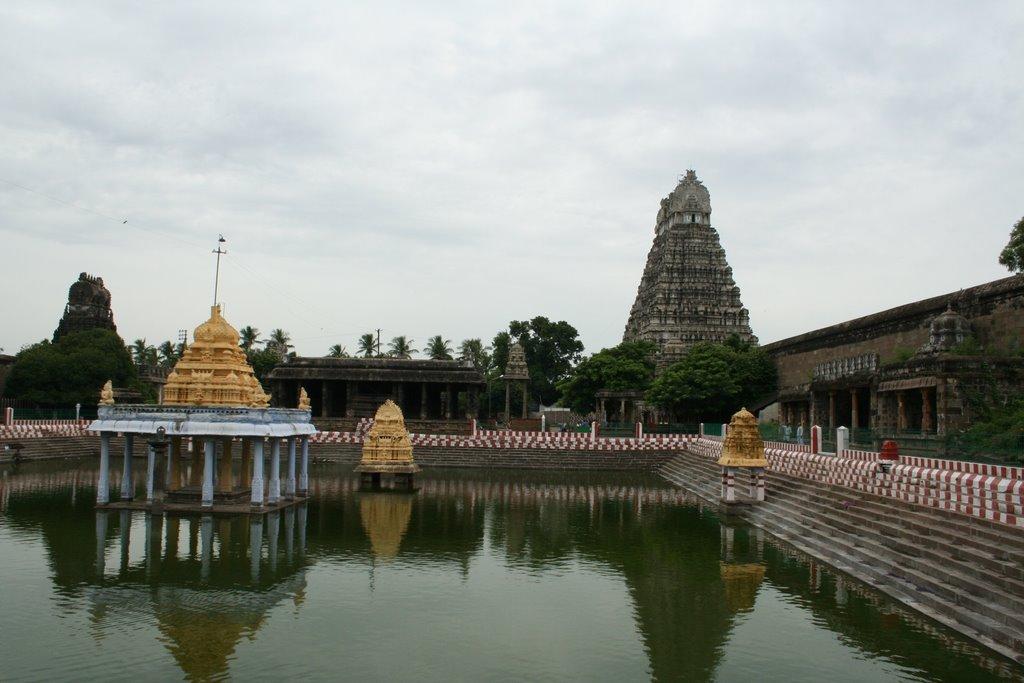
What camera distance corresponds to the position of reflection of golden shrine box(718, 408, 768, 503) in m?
21.5

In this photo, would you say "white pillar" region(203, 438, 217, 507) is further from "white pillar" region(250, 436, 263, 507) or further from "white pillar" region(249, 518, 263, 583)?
"white pillar" region(249, 518, 263, 583)

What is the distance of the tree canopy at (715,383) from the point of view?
147 feet

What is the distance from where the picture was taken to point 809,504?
18938mm

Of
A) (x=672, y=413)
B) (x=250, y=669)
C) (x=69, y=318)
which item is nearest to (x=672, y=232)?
(x=672, y=413)

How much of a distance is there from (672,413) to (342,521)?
34.9m

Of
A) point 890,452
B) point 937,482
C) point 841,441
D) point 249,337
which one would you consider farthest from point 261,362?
point 937,482

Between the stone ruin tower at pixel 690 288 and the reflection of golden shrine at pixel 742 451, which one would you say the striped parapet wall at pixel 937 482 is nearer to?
the reflection of golden shrine at pixel 742 451

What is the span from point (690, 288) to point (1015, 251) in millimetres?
37685

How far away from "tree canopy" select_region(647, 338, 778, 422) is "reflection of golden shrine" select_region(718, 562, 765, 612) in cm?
3021

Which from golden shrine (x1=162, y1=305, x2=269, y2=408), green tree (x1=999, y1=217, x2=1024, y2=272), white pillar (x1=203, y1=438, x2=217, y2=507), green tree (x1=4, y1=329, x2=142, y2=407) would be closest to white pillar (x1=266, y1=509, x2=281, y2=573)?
white pillar (x1=203, y1=438, x2=217, y2=507)

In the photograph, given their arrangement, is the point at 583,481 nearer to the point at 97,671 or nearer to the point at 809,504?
the point at 809,504

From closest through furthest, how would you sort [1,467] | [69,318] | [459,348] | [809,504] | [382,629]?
[382,629]
[809,504]
[1,467]
[69,318]
[459,348]

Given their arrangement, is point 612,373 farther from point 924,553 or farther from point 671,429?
point 924,553

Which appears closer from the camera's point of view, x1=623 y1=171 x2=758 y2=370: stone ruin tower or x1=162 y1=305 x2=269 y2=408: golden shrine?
x1=162 y1=305 x2=269 y2=408: golden shrine
